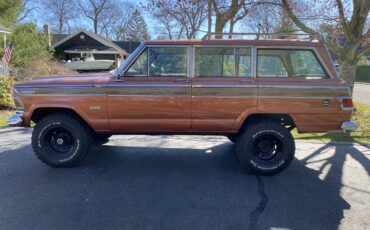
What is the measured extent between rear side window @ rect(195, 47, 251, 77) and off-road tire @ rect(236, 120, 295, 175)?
2.99 feet

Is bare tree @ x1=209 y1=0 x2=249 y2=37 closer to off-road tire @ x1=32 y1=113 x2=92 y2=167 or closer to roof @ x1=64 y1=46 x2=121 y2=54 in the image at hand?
off-road tire @ x1=32 y1=113 x2=92 y2=167

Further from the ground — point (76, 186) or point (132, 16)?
point (132, 16)

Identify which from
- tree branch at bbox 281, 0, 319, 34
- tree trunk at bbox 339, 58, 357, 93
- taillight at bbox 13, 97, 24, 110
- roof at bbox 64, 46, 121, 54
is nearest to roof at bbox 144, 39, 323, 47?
taillight at bbox 13, 97, 24, 110

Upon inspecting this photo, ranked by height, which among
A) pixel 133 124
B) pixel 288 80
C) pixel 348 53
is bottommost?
pixel 133 124

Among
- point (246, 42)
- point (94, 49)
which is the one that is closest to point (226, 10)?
point (246, 42)

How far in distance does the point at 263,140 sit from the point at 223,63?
139 centimetres

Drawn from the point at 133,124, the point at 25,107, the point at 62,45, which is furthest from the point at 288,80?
the point at 62,45

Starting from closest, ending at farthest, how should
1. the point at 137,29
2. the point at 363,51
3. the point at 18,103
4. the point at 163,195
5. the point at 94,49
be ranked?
the point at 163,195, the point at 18,103, the point at 363,51, the point at 94,49, the point at 137,29

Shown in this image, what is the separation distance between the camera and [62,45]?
101 feet

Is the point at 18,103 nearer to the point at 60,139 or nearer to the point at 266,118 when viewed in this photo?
the point at 60,139

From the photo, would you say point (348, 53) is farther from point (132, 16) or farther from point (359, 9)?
point (132, 16)

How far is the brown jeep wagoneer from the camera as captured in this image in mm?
5012

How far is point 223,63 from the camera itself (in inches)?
204

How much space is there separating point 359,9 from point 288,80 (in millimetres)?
6159
